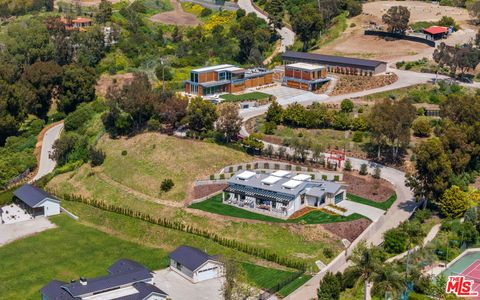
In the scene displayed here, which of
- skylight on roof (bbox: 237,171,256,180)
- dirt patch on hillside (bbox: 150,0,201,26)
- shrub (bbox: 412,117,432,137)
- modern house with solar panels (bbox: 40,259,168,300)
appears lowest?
modern house with solar panels (bbox: 40,259,168,300)

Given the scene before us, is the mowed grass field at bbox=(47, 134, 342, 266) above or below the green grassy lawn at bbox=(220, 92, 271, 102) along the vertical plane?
below

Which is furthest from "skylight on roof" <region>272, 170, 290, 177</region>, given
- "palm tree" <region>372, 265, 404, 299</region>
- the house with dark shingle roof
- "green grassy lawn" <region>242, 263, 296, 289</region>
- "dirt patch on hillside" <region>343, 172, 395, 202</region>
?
"palm tree" <region>372, 265, 404, 299</region>

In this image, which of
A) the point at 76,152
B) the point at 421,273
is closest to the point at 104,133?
the point at 76,152

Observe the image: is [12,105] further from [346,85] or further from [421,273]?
[421,273]

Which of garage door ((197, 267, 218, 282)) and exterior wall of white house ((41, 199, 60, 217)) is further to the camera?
exterior wall of white house ((41, 199, 60, 217))

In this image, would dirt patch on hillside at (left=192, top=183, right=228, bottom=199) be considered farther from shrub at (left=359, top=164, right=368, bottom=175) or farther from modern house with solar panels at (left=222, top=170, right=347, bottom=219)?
shrub at (left=359, top=164, right=368, bottom=175)

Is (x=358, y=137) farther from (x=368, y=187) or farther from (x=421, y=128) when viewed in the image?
(x=368, y=187)

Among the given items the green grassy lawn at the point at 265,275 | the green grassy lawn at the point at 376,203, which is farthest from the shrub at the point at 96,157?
the green grassy lawn at the point at 376,203

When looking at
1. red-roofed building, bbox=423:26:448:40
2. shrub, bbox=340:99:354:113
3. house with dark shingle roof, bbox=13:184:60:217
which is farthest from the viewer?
red-roofed building, bbox=423:26:448:40
